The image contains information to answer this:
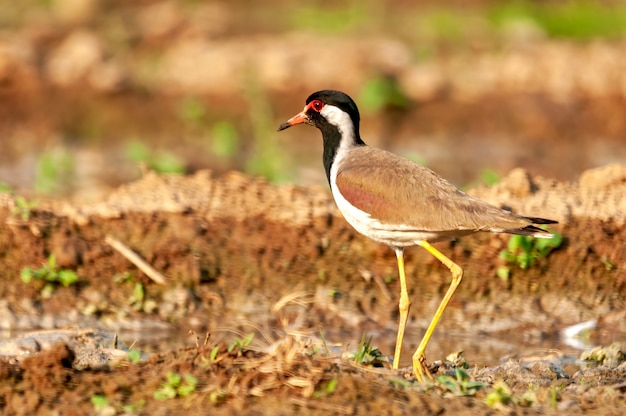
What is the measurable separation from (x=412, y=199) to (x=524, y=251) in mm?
2129

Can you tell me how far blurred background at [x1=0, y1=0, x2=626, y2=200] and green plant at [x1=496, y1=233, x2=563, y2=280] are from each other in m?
3.95

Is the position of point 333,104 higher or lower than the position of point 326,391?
higher

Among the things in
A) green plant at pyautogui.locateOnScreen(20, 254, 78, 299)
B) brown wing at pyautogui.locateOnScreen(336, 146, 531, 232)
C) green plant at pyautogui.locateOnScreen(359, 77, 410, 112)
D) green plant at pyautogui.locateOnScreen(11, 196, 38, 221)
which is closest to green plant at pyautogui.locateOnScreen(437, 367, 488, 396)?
brown wing at pyautogui.locateOnScreen(336, 146, 531, 232)

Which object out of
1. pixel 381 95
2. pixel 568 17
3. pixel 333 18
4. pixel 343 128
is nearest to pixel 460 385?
pixel 343 128

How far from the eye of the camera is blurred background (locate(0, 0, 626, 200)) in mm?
13672

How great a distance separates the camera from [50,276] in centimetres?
838

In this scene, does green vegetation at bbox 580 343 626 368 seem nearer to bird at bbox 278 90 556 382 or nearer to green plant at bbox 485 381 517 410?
bird at bbox 278 90 556 382

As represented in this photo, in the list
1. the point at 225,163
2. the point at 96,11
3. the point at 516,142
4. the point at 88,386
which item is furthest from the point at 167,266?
the point at 96,11

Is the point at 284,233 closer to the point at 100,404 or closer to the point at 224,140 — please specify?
the point at 100,404

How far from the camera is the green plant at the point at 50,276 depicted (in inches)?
328

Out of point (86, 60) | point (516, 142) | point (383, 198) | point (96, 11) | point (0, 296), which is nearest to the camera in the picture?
point (383, 198)

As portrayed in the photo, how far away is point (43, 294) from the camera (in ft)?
27.3

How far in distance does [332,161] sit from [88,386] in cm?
232

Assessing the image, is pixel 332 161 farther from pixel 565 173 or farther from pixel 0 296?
pixel 565 173
